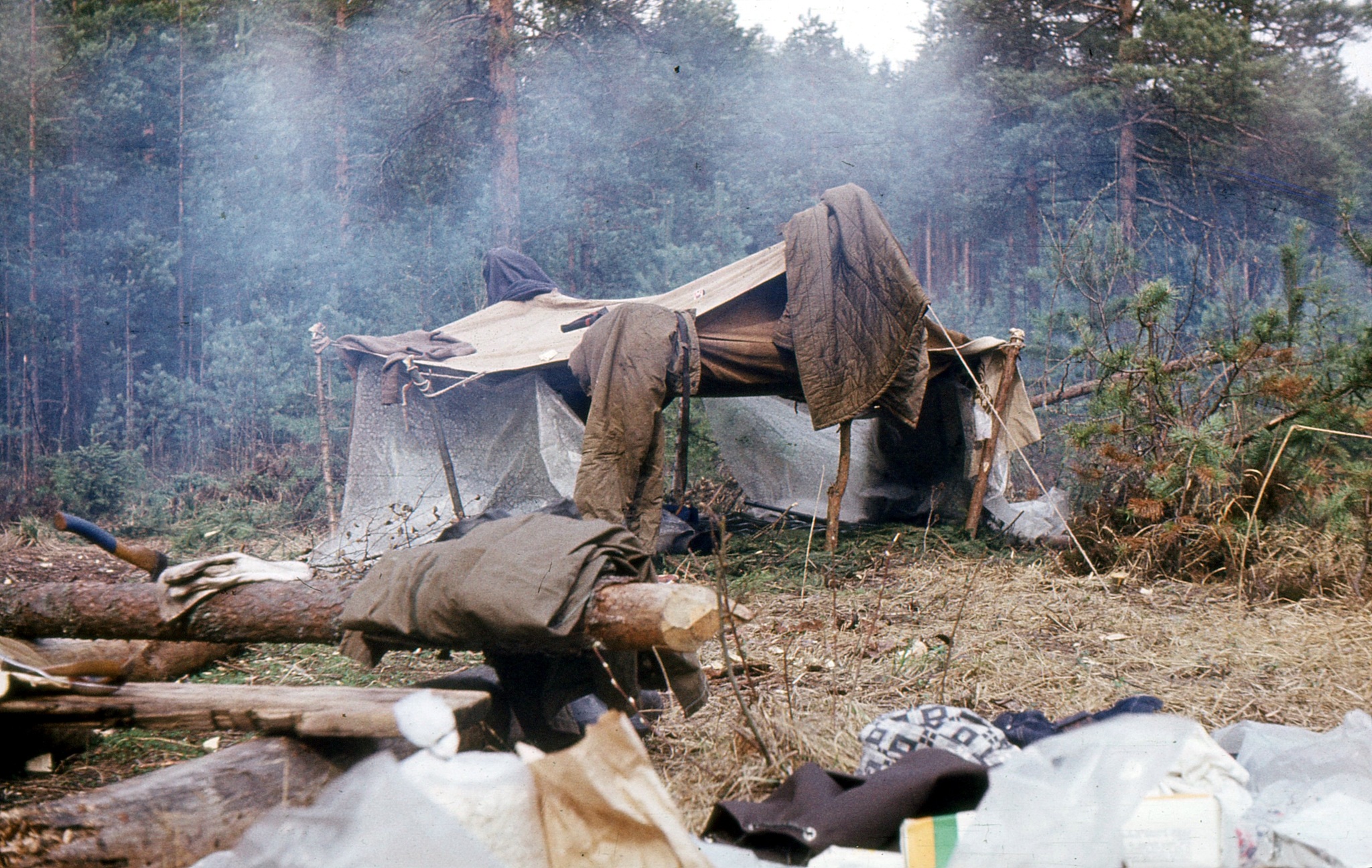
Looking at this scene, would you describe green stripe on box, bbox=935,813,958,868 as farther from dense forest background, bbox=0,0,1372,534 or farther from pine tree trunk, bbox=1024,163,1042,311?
pine tree trunk, bbox=1024,163,1042,311

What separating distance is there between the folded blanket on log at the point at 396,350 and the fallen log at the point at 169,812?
14.0ft

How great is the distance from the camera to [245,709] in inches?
79.2

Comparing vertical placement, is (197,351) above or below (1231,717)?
below

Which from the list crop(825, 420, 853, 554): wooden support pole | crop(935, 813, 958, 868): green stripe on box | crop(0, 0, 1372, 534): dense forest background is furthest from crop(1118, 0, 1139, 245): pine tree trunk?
crop(935, 813, 958, 868): green stripe on box

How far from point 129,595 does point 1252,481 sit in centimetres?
505

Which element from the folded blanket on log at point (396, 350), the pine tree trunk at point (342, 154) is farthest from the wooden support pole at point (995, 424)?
the pine tree trunk at point (342, 154)

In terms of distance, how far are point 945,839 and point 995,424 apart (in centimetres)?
496

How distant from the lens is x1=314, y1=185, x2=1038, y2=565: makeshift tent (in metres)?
5.26

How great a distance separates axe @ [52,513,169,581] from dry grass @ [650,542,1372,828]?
5.93 ft

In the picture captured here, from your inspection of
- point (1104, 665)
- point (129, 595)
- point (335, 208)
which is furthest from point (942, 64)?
point (129, 595)

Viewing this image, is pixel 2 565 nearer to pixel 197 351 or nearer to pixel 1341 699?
pixel 1341 699

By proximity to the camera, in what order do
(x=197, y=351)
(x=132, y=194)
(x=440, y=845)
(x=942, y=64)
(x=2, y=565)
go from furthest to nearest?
(x=942, y=64) → (x=197, y=351) → (x=132, y=194) → (x=2, y=565) → (x=440, y=845)

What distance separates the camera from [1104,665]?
3.25 m

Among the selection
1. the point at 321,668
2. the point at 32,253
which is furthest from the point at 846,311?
the point at 32,253
